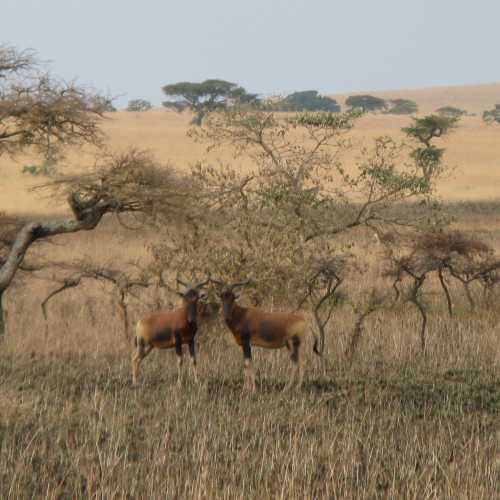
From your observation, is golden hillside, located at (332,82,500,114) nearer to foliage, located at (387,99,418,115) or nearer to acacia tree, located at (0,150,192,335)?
foliage, located at (387,99,418,115)

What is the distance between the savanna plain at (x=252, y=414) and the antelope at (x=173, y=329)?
0.37 meters

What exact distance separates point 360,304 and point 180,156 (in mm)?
50639

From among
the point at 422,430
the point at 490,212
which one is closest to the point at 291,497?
the point at 422,430

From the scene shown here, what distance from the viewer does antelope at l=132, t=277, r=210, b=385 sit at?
450 inches

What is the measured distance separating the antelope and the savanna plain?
1.20 feet

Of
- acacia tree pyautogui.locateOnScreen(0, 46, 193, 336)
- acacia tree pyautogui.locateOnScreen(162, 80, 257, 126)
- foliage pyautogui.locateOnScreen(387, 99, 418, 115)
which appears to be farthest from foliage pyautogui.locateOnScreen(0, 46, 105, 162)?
foliage pyautogui.locateOnScreen(387, 99, 418, 115)

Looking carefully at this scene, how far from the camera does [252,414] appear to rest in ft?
32.7

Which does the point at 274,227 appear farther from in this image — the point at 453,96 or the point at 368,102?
the point at 453,96

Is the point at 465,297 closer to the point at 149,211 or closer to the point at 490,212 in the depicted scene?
the point at 149,211

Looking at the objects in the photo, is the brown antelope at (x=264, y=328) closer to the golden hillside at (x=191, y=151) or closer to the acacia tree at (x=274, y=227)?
the acacia tree at (x=274, y=227)

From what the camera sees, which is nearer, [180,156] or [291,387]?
[291,387]

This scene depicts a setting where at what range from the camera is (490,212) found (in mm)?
43625

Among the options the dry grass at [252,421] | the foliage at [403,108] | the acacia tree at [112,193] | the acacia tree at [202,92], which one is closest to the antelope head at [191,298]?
the dry grass at [252,421]

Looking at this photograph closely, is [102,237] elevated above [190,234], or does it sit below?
below
